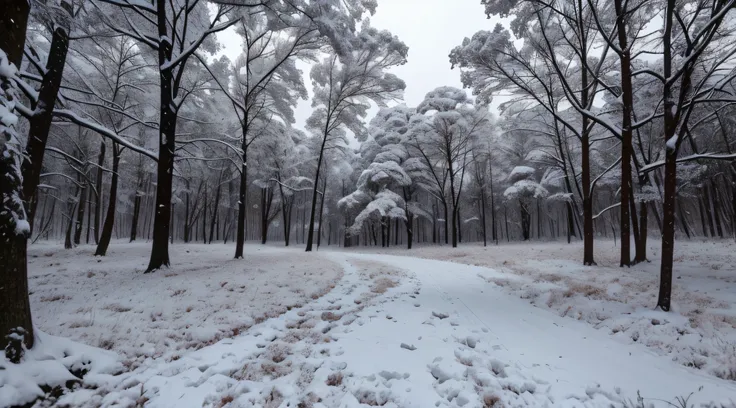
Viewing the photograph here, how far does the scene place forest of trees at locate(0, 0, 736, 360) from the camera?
513 centimetres

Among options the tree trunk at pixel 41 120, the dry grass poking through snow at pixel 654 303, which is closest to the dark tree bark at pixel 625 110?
the dry grass poking through snow at pixel 654 303

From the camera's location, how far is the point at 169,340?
3.52 metres

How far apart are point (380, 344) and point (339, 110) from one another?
52.5 ft

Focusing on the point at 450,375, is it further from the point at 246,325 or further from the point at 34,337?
the point at 34,337

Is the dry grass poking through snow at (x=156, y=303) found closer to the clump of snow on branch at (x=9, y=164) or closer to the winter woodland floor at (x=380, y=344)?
the winter woodland floor at (x=380, y=344)

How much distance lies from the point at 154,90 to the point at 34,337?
14818mm

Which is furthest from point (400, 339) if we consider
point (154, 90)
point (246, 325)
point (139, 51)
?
point (154, 90)

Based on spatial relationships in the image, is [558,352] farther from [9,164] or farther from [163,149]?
[163,149]

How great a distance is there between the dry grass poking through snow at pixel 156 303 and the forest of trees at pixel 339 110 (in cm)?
103

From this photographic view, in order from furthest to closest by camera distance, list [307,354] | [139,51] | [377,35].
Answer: [377,35] < [139,51] < [307,354]

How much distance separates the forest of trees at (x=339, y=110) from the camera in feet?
16.8

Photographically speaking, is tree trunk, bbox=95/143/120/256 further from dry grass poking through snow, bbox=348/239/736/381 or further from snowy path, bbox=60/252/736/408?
dry grass poking through snow, bbox=348/239/736/381

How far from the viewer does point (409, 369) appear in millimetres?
2887

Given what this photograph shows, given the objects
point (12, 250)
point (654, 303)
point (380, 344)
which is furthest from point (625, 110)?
point (12, 250)
